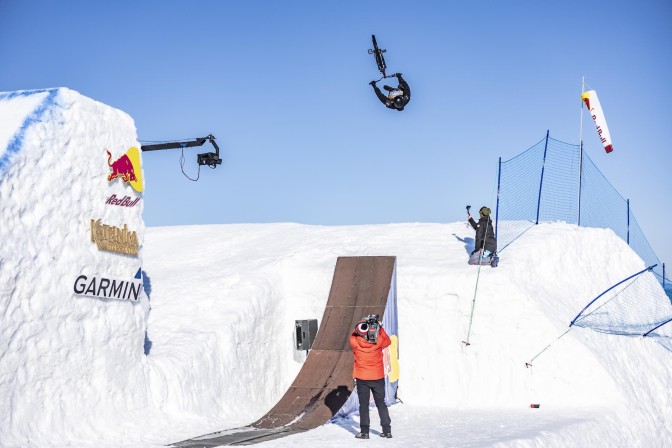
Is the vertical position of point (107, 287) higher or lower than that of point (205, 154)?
lower

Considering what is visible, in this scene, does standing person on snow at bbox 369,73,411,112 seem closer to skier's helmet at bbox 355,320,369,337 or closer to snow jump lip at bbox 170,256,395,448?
snow jump lip at bbox 170,256,395,448

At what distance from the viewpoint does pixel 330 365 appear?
603 inches

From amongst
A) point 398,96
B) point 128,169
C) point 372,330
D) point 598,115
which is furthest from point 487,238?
point 128,169

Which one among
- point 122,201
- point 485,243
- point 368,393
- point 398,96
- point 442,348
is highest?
point 398,96

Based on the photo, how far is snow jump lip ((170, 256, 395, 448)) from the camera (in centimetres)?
1221

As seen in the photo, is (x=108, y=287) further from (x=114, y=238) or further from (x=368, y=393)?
(x=368, y=393)

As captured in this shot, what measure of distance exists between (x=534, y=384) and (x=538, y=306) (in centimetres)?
175

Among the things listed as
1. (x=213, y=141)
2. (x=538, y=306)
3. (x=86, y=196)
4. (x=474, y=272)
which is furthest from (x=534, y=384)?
(x=86, y=196)

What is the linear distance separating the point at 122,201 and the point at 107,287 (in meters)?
1.49

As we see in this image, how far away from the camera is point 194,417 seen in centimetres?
1346

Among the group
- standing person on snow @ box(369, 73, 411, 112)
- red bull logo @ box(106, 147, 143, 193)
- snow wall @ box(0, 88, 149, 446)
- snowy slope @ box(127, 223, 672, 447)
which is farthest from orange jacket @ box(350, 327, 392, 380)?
standing person on snow @ box(369, 73, 411, 112)

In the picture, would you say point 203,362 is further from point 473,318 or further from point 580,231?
point 580,231

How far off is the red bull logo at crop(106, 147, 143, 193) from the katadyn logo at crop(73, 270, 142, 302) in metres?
1.60

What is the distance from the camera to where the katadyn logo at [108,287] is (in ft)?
37.4
